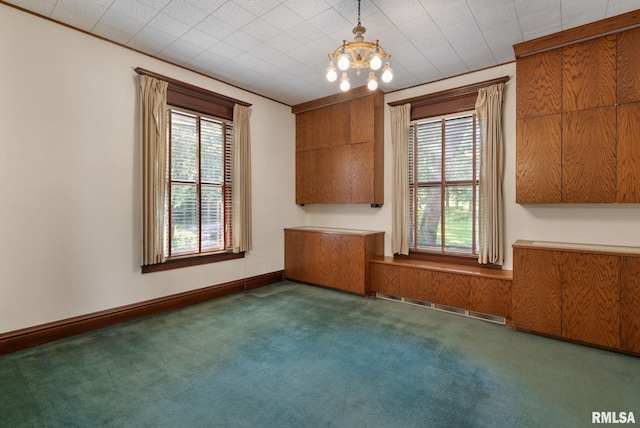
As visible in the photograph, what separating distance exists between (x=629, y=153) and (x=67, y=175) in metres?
5.84

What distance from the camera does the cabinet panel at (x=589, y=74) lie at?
313cm

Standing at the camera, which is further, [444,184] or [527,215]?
[444,184]

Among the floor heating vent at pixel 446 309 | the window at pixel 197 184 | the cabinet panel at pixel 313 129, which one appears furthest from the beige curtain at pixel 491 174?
the window at pixel 197 184

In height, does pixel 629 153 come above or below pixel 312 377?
above

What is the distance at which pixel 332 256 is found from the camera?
16.7 feet

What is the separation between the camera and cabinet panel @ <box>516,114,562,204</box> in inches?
134

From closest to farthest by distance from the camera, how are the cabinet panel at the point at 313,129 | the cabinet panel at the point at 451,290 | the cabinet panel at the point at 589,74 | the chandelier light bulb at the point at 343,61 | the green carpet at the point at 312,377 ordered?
the green carpet at the point at 312,377
the chandelier light bulb at the point at 343,61
the cabinet panel at the point at 589,74
the cabinet panel at the point at 451,290
the cabinet panel at the point at 313,129

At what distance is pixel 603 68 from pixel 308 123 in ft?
13.5

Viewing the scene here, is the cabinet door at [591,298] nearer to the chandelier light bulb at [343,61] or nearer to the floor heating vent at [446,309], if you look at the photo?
the floor heating vent at [446,309]

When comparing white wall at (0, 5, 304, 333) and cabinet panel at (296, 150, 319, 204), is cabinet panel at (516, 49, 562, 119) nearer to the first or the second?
cabinet panel at (296, 150, 319, 204)

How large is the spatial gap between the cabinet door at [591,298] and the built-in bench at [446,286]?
1.90 ft

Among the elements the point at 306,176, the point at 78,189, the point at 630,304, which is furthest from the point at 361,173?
the point at 78,189

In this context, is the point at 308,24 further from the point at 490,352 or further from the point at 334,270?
the point at 490,352

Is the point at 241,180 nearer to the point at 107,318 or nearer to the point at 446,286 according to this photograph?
the point at 107,318
